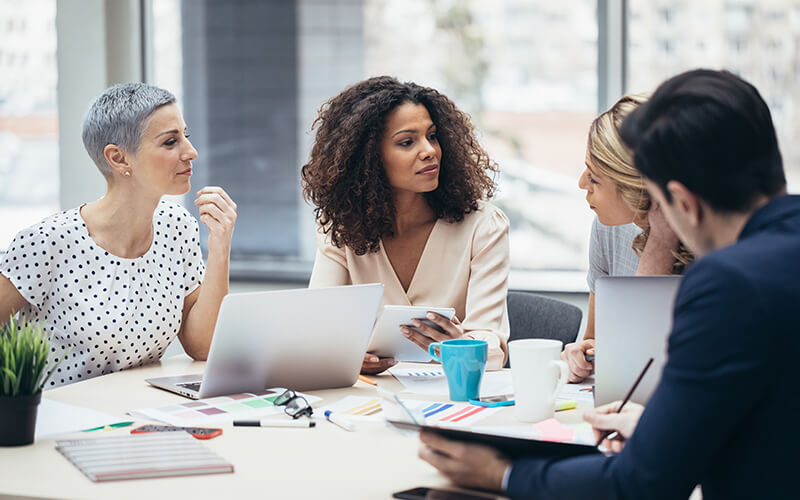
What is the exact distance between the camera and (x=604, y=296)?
1.42 m

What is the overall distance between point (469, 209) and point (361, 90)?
1.61ft

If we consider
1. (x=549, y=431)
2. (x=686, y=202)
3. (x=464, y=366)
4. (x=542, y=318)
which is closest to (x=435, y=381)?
(x=464, y=366)

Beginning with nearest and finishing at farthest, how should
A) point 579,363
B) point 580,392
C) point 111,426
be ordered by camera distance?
point 111,426 < point 580,392 < point 579,363

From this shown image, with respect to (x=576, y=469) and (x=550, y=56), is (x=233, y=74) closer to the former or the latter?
(x=550, y=56)

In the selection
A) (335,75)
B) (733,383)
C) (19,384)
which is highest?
(335,75)

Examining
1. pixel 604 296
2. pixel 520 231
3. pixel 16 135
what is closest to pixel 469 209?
pixel 604 296

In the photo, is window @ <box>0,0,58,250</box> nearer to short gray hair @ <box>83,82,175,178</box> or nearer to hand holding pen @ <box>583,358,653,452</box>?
short gray hair @ <box>83,82,175,178</box>

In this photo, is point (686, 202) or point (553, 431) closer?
point (686, 202)

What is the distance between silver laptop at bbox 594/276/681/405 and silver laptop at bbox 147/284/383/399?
47cm

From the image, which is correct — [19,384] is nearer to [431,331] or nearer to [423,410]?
[423,410]

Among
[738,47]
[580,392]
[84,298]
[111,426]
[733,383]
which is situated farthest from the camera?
[738,47]

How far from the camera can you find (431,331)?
1826mm

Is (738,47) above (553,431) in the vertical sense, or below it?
above

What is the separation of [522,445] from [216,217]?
1.35 m
